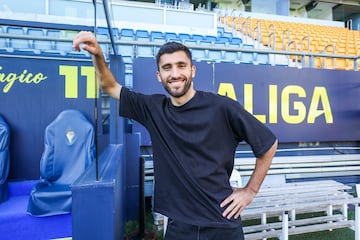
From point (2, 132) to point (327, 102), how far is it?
3482 mm

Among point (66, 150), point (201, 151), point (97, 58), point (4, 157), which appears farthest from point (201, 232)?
point (4, 157)

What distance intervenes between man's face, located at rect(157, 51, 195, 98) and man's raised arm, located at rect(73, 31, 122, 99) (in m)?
0.24

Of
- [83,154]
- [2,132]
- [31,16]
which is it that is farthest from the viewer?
A: [31,16]

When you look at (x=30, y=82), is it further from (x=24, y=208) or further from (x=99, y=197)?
(x=99, y=197)

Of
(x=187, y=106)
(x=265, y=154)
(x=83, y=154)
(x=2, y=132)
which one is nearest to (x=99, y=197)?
(x=187, y=106)

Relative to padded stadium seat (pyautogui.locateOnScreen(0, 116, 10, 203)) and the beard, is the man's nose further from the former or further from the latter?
padded stadium seat (pyautogui.locateOnScreen(0, 116, 10, 203))

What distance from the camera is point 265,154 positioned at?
38.0 inches

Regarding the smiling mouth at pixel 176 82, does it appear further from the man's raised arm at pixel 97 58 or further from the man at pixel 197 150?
the man's raised arm at pixel 97 58

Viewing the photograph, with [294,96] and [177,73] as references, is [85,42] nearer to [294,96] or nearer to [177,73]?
[177,73]

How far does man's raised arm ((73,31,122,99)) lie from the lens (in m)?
0.86

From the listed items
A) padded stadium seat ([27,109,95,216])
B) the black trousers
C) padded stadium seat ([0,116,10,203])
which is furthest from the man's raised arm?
padded stadium seat ([0,116,10,203])

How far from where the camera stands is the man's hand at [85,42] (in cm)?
86

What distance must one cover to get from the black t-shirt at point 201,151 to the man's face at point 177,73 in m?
0.06

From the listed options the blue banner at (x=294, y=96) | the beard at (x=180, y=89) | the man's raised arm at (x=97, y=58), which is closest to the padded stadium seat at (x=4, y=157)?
the blue banner at (x=294, y=96)
